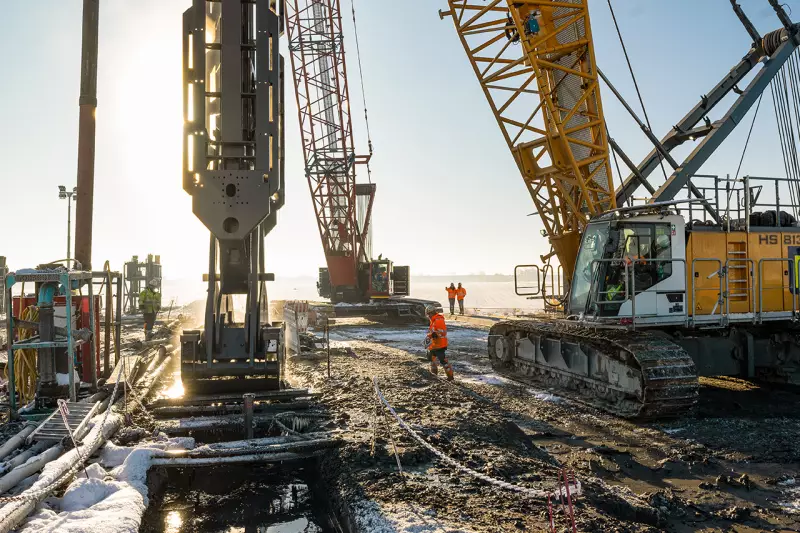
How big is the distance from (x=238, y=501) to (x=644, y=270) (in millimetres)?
6977

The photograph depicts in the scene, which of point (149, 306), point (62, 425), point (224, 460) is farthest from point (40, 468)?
point (149, 306)

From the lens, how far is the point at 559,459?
6363mm

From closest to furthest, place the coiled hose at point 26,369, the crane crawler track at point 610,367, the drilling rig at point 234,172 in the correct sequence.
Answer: the drilling rig at point 234,172 → the crane crawler track at point 610,367 → the coiled hose at point 26,369

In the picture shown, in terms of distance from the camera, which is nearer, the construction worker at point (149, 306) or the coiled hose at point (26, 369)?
the coiled hose at point (26, 369)

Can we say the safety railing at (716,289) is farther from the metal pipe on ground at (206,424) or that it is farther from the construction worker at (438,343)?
the metal pipe on ground at (206,424)

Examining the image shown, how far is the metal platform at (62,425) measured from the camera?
6004 mm

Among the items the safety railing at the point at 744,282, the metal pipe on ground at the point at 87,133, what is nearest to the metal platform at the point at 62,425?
the metal pipe on ground at the point at 87,133

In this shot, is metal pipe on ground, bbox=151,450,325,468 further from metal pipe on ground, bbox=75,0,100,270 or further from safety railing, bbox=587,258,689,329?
metal pipe on ground, bbox=75,0,100,270

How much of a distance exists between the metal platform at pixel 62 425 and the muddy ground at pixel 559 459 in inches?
113

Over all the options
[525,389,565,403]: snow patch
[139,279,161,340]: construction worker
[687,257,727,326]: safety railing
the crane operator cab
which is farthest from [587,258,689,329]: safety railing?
[139,279,161,340]: construction worker

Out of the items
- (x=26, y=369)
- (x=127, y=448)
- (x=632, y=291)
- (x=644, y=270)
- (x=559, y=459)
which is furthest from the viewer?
(x=644, y=270)

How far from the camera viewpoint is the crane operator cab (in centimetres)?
897

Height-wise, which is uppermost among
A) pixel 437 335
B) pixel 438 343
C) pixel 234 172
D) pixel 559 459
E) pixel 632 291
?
pixel 234 172

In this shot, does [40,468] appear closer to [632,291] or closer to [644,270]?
[632,291]
